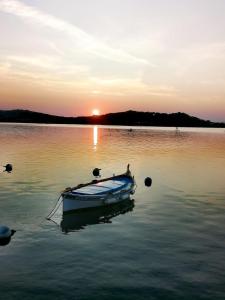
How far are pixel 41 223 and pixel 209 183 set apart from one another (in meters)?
37.8

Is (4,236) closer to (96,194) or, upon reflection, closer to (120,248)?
(120,248)

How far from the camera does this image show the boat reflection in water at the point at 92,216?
1506 inches

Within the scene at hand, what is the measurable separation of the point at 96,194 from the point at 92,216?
3230 mm

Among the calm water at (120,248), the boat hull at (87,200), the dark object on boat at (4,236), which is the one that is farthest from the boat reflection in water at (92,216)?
the dark object on boat at (4,236)

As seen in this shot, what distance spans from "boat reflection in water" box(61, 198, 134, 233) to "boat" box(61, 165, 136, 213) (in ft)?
2.06

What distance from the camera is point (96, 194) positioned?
4419 cm

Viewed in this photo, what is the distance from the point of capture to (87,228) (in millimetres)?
37594

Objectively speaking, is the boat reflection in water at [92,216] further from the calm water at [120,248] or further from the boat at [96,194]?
the boat at [96,194]

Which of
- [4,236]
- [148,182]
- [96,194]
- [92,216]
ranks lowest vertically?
[92,216]

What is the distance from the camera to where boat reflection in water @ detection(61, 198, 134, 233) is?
38.2 m

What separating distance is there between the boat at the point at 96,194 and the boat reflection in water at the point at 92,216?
63cm

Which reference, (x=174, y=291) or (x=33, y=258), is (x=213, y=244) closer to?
(x=174, y=291)

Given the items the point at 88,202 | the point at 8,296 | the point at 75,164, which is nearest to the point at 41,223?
the point at 88,202

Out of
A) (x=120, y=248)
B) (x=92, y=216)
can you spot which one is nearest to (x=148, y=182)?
(x=92, y=216)
